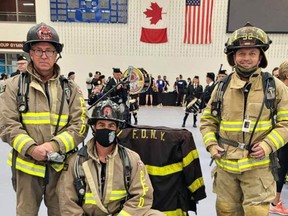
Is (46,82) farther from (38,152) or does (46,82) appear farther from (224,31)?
(224,31)

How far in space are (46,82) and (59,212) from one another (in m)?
0.97

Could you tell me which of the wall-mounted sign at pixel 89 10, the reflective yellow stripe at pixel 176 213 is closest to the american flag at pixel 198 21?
the wall-mounted sign at pixel 89 10

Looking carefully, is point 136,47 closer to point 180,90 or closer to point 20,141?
point 180,90

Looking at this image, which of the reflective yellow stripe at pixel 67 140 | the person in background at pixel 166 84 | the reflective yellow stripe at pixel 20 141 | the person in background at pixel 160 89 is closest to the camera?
the reflective yellow stripe at pixel 20 141

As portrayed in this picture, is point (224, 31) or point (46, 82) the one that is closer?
point (46, 82)

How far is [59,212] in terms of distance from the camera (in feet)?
7.13

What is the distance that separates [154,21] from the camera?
48.0ft

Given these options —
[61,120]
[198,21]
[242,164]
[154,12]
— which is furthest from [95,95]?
[198,21]

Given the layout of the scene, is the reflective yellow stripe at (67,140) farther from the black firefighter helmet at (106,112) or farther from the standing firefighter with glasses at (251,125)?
the standing firefighter with glasses at (251,125)

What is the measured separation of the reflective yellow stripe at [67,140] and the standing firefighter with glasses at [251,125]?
1056mm

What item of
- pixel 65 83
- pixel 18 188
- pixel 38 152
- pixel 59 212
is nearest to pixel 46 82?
pixel 65 83

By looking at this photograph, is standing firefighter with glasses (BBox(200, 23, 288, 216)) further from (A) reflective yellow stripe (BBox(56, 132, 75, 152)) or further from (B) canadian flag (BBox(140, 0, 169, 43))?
(B) canadian flag (BBox(140, 0, 169, 43))

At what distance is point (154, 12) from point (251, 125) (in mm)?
13368

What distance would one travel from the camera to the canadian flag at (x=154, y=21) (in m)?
14.5
